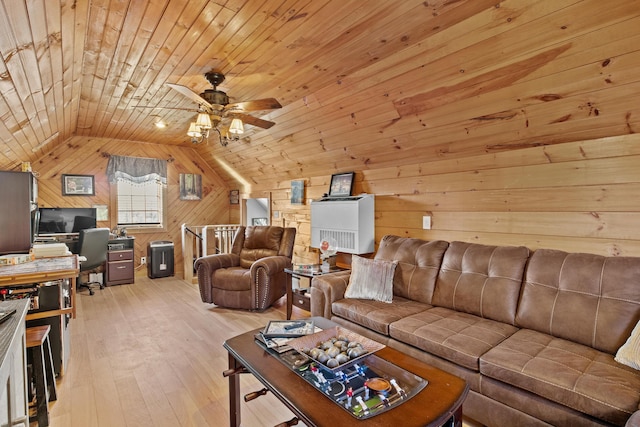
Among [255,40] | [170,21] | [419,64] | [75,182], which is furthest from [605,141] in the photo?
[75,182]

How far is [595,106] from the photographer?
2107mm

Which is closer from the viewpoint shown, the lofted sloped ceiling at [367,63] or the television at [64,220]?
the lofted sloped ceiling at [367,63]

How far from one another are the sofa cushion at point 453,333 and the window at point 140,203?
562 cm

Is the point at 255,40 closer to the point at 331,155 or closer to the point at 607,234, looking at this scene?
the point at 331,155

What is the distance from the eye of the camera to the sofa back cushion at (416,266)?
2900 millimetres

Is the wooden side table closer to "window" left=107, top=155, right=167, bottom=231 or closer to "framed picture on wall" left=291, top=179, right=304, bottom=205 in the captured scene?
"framed picture on wall" left=291, top=179, right=304, bottom=205

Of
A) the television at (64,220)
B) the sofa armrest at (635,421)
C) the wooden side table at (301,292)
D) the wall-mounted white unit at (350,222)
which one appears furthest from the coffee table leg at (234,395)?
the television at (64,220)

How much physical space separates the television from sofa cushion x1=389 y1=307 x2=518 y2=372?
5.30m

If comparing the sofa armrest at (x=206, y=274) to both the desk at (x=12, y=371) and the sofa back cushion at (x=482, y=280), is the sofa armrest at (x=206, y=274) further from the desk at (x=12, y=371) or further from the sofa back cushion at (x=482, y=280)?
the sofa back cushion at (x=482, y=280)

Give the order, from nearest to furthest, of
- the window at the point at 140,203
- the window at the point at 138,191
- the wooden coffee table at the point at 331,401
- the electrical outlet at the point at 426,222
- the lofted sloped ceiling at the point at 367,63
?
the wooden coffee table at the point at 331,401 < the lofted sloped ceiling at the point at 367,63 < the electrical outlet at the point at 426,222 < the window at the point at 138,191 < the window at the point at 140,203

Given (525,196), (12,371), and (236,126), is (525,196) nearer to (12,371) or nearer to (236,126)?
(236,126)

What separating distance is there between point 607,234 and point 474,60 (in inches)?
59.7

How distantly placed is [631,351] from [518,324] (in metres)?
0.64

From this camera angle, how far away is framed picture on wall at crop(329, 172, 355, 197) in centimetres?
409
